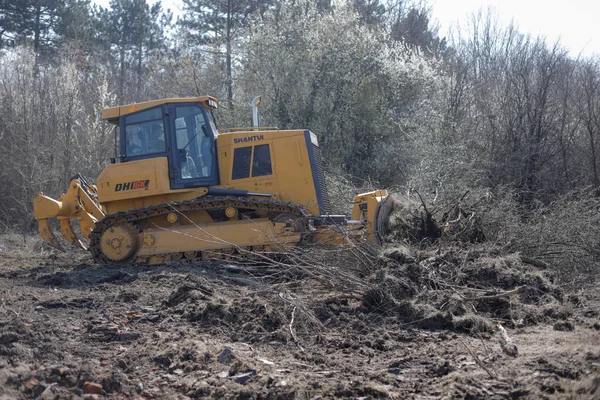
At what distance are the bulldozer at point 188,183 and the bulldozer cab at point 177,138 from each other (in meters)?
0.02

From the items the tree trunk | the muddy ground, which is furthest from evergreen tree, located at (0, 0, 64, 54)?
the muddy ground

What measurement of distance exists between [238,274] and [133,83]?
2977cm

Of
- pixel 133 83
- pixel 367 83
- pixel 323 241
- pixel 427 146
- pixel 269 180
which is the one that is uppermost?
pixel 133 83

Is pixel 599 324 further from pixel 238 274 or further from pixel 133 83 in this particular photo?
pixel 133 83

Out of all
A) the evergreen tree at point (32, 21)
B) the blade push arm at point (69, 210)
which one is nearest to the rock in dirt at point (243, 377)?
the blade push arm at point (69, 210)

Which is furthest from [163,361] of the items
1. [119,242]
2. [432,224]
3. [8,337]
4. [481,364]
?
[119,242]

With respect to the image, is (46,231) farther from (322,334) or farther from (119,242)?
(322,334)

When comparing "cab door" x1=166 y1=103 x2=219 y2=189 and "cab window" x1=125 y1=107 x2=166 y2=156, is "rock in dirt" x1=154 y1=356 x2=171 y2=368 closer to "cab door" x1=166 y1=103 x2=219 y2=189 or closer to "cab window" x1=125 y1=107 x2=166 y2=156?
"cab door" x1=166 y1=103 x2=219 y2=189

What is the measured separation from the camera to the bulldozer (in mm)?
10875

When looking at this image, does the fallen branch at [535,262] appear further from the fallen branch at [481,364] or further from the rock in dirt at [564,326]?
the fallen branch at [481,364]

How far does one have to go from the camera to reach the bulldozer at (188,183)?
35.7ft

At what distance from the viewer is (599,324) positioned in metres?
6.09

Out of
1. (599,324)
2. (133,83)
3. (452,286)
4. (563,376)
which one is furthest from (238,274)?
Answer: (133,83)

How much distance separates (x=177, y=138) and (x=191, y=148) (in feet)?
0.91
